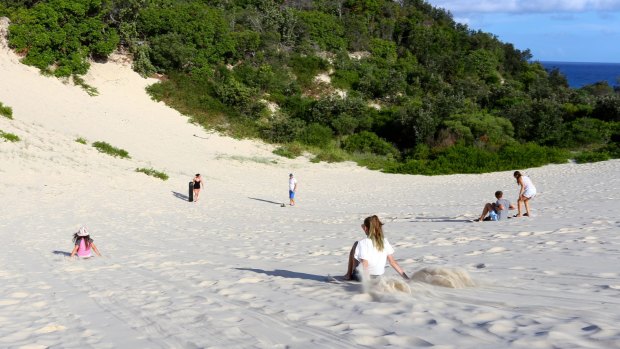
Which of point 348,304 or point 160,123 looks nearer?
point 348,304

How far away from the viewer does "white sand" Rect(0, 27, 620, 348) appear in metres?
4.17

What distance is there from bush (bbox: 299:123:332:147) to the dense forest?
7 cm

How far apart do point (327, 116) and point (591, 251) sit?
2602cm

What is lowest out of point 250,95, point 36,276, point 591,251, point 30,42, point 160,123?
point 36,276

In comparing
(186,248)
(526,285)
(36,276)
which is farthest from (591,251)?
(36,276)

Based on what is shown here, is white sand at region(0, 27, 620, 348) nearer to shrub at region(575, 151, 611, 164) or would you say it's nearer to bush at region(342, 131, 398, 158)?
shrub at region(575, 151, 611, 164)

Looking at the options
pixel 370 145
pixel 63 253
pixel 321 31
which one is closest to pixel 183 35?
pixel 321 31

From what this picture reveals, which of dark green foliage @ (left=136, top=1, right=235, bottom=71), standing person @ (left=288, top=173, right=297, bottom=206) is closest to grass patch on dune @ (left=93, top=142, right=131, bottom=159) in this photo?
standing person @ (left=288, top=173, right=297, bottom=206)

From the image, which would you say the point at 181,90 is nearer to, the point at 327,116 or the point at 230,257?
the point at 327,116

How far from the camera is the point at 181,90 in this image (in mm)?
31656

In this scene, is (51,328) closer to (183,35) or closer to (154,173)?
(154,173)

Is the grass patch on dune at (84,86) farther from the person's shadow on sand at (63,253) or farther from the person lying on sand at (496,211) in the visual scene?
the person lying on sand at (496,211)

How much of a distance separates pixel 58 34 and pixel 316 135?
15690 mm

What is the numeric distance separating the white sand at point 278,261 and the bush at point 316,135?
25.1 feet
